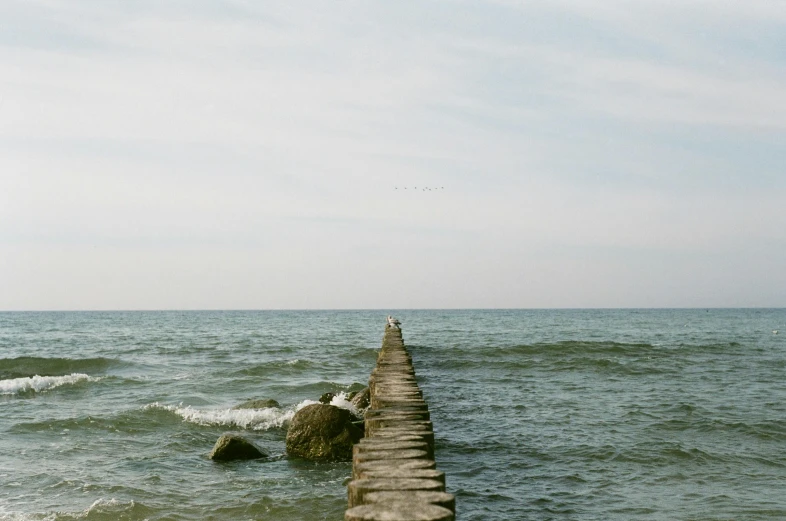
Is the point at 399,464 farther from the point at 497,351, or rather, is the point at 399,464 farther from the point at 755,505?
the point at 497,351

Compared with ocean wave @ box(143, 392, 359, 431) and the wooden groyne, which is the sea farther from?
the wooden groyne

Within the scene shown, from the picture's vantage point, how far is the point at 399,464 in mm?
4480

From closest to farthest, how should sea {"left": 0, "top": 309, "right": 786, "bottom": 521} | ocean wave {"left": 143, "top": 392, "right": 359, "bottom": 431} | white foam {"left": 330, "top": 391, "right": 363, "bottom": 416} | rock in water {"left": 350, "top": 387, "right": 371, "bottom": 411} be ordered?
1. sea {"left": 0, "top": 309, "right": 786, "bottom": 521}
2. ocean wave {"left": 143, "top": 392, "right": 359, "bottom": 431}
3. white foam {"left": 330, "top": 391, "right": 363, "bottom": 416}
4. rock in water {"left": 350, "top": 387, "right": 371, "bottom": 411}

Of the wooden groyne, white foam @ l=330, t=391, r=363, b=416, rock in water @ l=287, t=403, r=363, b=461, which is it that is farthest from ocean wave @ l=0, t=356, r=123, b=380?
the wooden groyne

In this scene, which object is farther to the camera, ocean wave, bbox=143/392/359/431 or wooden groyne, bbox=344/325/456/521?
ocean wave, bbox=143/392/359/431

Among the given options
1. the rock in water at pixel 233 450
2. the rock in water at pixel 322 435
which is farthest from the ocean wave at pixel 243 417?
the rock in water at pixel 233 450

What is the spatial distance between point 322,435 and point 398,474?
5430mm

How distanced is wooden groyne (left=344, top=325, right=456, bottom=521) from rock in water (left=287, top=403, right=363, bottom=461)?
2459 millimetres

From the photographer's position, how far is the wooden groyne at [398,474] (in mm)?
3480

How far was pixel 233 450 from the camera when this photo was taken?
941 cm

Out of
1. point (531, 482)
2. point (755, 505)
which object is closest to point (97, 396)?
point (531, 482)

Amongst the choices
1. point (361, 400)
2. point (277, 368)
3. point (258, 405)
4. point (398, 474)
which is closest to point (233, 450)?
point (258, 405)

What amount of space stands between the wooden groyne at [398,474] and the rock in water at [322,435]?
246 cm

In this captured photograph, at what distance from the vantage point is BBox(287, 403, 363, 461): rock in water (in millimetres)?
9359
